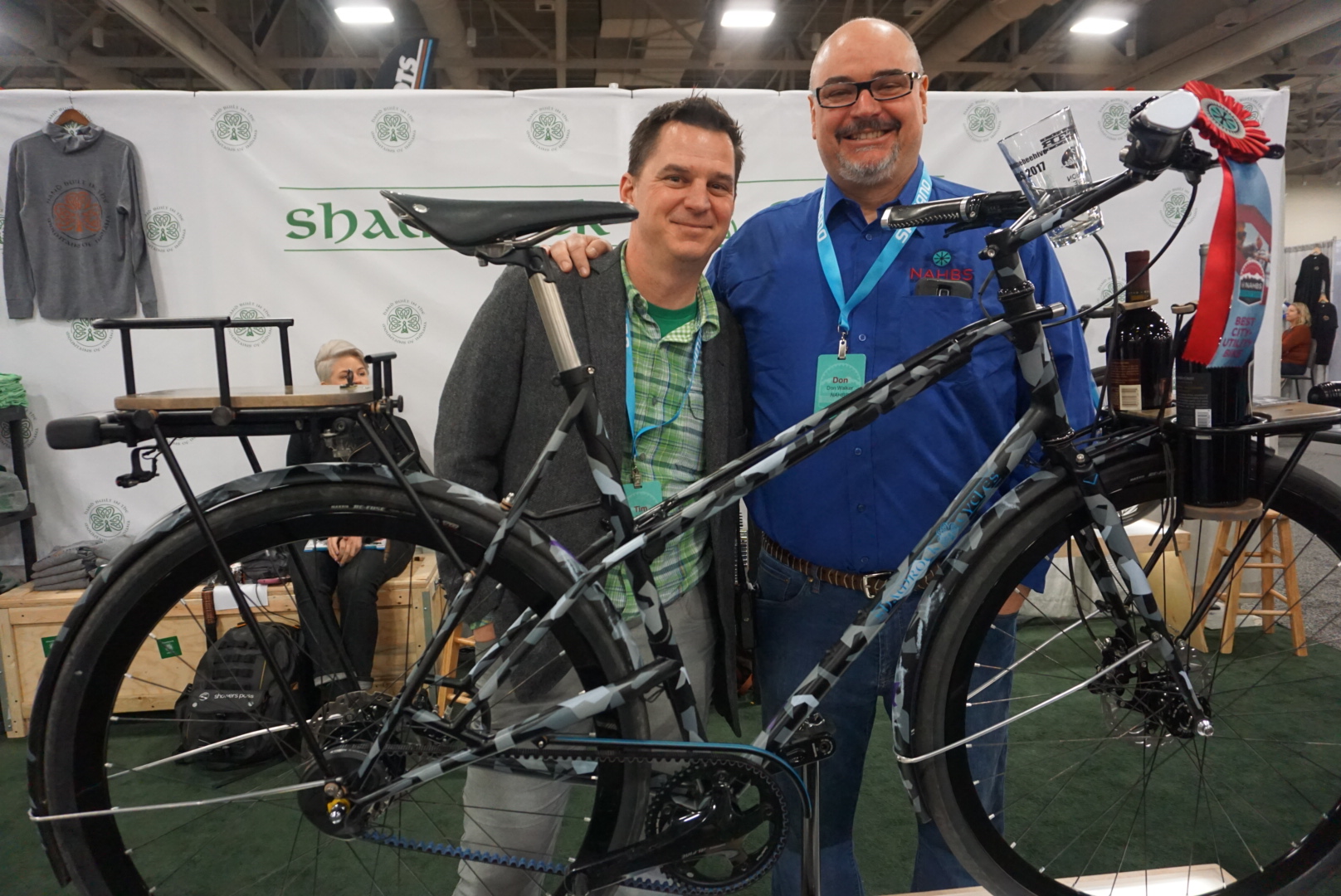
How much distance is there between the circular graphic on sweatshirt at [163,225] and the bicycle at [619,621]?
8.56 ft

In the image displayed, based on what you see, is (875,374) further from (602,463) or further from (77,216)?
(77,216)

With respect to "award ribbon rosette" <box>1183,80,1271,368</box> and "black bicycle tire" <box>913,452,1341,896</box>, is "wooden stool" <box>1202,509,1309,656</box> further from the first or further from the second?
"award ribbon rosette" <box>1183,80,1271,368</box>

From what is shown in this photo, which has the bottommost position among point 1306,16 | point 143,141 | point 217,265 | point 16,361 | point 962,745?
point 962,745

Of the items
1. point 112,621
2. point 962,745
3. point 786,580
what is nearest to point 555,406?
point 786,580

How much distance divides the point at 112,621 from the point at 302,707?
0.28m

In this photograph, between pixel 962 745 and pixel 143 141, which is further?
pixel 143 141

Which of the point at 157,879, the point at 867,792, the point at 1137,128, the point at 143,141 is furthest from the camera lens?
the point at 143,141

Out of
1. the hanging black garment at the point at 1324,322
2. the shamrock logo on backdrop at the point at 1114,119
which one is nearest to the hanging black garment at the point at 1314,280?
the hanging black garment at the point at 1324,322

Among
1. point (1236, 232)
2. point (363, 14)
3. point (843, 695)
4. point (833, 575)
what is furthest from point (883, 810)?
point (363, 14)

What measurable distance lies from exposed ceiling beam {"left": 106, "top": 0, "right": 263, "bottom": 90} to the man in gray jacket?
19.0 feet

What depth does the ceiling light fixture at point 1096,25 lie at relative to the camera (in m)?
6.76

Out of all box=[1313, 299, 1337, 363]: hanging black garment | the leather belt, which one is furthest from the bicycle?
box=[1313, 299, 1337, 363]: hanging black garment

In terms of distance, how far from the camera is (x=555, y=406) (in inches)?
50.9

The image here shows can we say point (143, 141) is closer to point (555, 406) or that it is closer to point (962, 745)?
point (555, 406)
